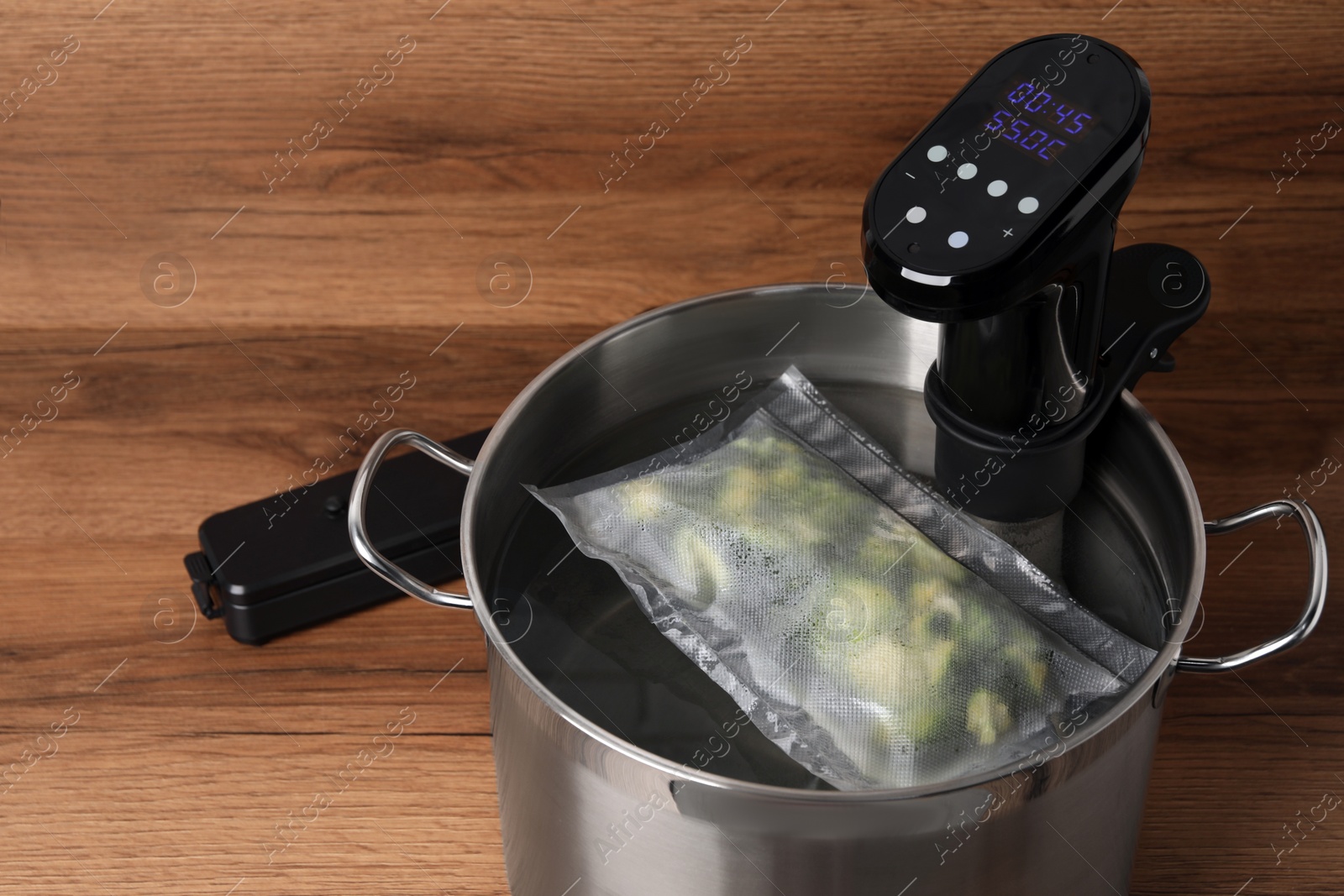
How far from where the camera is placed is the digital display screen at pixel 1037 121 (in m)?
0.37

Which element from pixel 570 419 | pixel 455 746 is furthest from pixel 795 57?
pixel 455 746

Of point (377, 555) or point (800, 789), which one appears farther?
point (377, 555)

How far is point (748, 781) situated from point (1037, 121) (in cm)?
21

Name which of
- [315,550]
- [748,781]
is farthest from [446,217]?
[748,781]

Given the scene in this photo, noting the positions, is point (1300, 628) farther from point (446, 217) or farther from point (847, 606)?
point (446, 217)

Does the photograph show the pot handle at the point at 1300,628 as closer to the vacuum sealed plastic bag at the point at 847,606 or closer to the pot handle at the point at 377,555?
the vacuum sealed plastic bag at the point at 847,606

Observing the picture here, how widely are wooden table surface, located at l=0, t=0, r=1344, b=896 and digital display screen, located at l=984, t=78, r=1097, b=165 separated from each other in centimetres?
32

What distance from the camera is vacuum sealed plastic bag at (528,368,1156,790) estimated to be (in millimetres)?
411

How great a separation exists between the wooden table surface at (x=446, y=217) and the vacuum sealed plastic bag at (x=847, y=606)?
0.60 ft

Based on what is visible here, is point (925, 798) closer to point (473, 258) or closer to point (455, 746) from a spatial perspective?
point (455, 746)

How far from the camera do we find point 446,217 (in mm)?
768

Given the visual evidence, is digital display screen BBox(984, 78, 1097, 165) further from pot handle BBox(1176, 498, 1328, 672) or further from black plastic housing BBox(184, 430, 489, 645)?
black plastic housing BBox(184, 430, 489, 645)

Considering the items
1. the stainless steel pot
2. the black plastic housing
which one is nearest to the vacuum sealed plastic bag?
the stainless steel pot

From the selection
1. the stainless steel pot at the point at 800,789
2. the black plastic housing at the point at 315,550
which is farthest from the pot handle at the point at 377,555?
the black plastic housing at the point at 315,550
